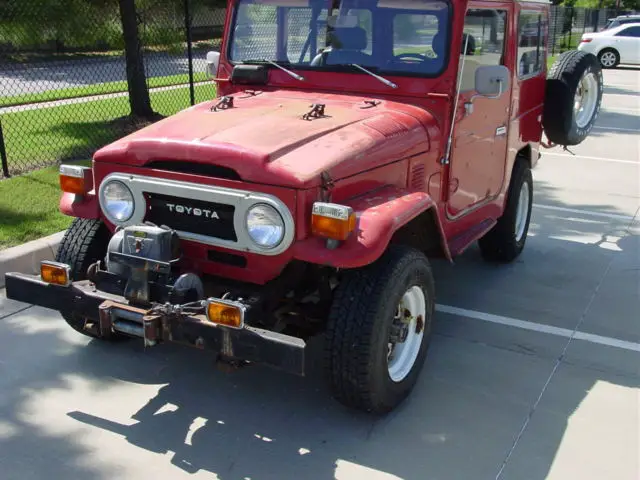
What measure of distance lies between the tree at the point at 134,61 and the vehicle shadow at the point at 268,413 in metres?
5.90

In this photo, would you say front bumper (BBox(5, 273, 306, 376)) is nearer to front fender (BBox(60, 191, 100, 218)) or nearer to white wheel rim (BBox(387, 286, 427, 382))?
front fender (BBox(60, 191, 100, 218))

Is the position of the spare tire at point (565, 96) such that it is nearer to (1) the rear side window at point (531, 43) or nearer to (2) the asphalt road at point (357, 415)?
(1) the rear side window at point (531, 43)

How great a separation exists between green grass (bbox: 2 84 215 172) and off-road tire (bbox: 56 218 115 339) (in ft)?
13.2

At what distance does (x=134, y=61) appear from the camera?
10.1 meters

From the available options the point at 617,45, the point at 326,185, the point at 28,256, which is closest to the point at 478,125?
the point at 326,185

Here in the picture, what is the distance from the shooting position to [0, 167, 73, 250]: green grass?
225 inches

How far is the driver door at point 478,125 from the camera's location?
14.7 ft

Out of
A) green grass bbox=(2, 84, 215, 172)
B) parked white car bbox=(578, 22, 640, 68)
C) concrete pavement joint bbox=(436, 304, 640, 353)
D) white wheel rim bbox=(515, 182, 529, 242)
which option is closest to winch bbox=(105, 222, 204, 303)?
concrete pavement joint bbox=(436, 304, 640, 353)

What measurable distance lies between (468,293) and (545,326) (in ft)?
2.32

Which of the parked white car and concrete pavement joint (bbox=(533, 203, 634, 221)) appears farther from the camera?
the parked white car

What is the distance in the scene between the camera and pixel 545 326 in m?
4.91

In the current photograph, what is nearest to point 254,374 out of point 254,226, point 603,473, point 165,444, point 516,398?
point 165,444

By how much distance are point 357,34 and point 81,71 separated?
11399 millimetres

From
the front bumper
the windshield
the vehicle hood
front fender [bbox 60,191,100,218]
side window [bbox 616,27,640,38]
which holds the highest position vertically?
side window [bbox 616,27,640,38]
